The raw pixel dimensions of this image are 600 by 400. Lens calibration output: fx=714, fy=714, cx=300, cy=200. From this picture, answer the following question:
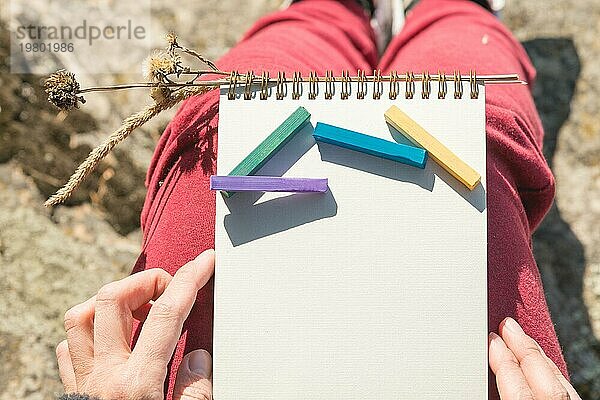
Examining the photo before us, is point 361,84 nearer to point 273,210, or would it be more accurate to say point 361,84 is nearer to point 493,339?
point 273,210

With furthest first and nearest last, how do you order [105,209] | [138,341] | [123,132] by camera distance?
[105,209] < [123,132] < [138,341]

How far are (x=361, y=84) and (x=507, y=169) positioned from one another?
9.9 inches

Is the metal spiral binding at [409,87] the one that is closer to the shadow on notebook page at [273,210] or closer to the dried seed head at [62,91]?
the shadow on notebook page at [273,210]

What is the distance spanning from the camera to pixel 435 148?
0.73 m

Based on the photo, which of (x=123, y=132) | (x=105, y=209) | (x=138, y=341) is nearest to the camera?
(x=138, y=341)

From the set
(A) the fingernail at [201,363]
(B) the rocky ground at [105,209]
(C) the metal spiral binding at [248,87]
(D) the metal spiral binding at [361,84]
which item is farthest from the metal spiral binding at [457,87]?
(B) the rocky ground at [105,209]

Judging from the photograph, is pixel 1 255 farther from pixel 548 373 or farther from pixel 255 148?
pixel 548 373

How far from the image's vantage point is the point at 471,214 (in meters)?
0.73

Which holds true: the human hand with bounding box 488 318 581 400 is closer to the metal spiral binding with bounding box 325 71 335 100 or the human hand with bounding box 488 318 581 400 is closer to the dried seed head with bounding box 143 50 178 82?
the metal spiral binding with bounding box 325 71 335 100

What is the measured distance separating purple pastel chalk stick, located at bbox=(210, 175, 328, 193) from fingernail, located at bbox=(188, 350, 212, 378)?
0.60ft

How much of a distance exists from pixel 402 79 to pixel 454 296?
23cm

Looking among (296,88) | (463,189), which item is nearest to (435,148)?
(463,189)

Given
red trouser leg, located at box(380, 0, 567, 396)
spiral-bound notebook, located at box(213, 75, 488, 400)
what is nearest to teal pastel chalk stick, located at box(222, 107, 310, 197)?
spiral-bound notebook, located at box(213, 75, 488, 400)

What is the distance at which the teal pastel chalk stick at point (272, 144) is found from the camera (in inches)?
28.9
